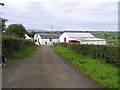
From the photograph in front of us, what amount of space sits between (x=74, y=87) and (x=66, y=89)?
0.60 meters

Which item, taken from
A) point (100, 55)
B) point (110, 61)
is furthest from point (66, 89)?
point (100, 55)

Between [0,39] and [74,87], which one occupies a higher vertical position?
[0,39]

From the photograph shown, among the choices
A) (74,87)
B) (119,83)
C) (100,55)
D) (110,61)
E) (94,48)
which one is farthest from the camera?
(94,48)

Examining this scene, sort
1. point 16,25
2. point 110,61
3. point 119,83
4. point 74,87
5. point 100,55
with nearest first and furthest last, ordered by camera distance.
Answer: point 74,87, point 119,83, point 110,61, point 100,55, point 16,25

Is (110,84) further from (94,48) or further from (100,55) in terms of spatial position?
(94,48)

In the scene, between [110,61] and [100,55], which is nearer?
[110,61]

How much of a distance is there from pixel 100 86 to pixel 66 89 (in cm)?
161

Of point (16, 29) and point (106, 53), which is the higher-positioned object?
point (16, 29)

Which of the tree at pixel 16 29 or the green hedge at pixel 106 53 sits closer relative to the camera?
the green hedge at pixel 106 53

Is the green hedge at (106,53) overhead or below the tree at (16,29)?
below

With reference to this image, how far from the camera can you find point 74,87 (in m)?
11.4

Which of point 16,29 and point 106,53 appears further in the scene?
point 16,29

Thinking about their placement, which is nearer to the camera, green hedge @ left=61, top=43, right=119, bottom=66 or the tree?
green hedge @ left=61, top=43, right=119, bottom=66

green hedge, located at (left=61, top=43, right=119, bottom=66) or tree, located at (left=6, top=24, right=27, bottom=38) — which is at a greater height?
tree, located at (left=6, top=24, right=27, bottom=38)
